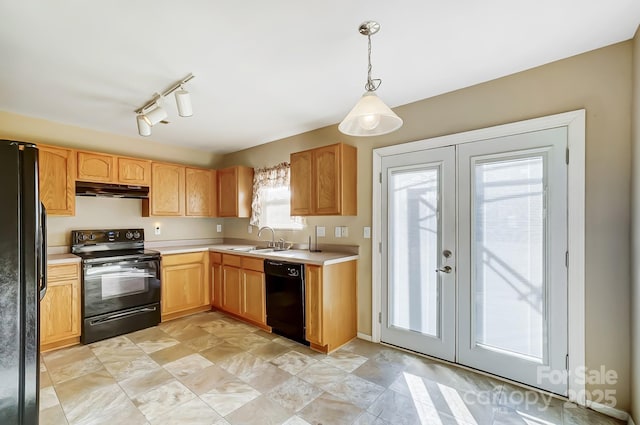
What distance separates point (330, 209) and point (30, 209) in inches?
91.5

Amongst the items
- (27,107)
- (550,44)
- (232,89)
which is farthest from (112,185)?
(550,44)

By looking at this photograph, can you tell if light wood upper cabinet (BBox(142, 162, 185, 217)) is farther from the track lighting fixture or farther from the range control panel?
the track lighting fixture

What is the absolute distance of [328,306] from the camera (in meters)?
2.89

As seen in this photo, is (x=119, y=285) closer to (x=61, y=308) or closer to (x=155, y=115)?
(x=61, y=308)

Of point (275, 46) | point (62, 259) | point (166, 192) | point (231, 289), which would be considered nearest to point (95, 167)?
point (166, 192)

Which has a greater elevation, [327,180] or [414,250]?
[327,180]

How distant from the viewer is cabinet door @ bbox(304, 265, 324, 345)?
9.34ft

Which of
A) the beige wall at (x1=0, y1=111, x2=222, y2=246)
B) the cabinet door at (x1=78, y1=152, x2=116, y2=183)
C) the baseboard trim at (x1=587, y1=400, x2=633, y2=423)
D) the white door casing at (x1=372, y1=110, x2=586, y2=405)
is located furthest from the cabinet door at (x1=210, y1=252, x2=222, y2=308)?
the baseboard trim at (x1=587, y1=400, x2=633, y2=423)

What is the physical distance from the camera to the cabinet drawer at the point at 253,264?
3425 mm

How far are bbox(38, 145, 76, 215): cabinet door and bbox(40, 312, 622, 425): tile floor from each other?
4.91ft

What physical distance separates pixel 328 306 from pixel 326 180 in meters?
1.31

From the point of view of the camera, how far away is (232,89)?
2.58m

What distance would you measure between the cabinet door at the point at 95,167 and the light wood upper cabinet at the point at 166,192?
483 millimetres

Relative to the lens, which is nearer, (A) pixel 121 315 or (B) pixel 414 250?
(B) pixel 414 250
